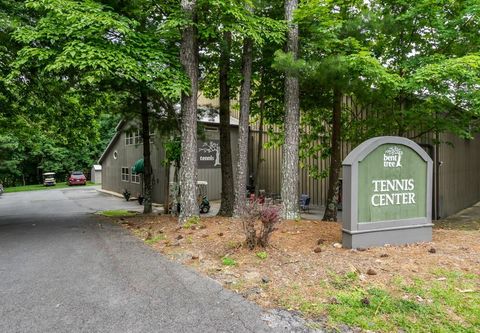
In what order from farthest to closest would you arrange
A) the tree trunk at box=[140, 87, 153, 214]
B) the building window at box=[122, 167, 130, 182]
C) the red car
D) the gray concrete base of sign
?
the red car → the building window at box=[122, 167, 130, 182] → the tree trunk at box=[140, 87, 153, 214] → the gray concrete base of sign

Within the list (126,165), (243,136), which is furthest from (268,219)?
(126,165)

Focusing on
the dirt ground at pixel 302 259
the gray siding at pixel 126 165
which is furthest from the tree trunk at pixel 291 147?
the gray siding at pixel 126 165

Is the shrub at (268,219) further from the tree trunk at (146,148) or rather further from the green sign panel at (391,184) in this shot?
the tree trunk at (146,148)

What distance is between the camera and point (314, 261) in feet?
15.5

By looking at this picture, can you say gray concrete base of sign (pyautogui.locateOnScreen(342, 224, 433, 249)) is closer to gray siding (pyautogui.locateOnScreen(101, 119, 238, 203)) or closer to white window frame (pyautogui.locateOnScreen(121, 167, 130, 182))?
gray siding (pyautogui.locateOnScreen(101, 119, 238, 203))

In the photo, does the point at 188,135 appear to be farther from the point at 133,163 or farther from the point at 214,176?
the point at 133,163

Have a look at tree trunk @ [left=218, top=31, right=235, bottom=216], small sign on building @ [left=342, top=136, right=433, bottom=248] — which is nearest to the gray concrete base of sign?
small sign on building @ [left=342, top=136, right=433, bottom=248]

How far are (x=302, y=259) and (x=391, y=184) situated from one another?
6.72 feet

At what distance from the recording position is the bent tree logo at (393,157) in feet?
18.1

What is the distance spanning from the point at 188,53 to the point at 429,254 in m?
6.49

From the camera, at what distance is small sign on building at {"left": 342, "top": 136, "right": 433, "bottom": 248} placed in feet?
17.2

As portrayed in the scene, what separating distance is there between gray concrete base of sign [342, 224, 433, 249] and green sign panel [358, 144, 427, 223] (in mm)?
193

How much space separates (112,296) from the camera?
3.88m

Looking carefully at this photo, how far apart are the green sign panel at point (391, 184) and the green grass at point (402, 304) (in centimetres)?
147
